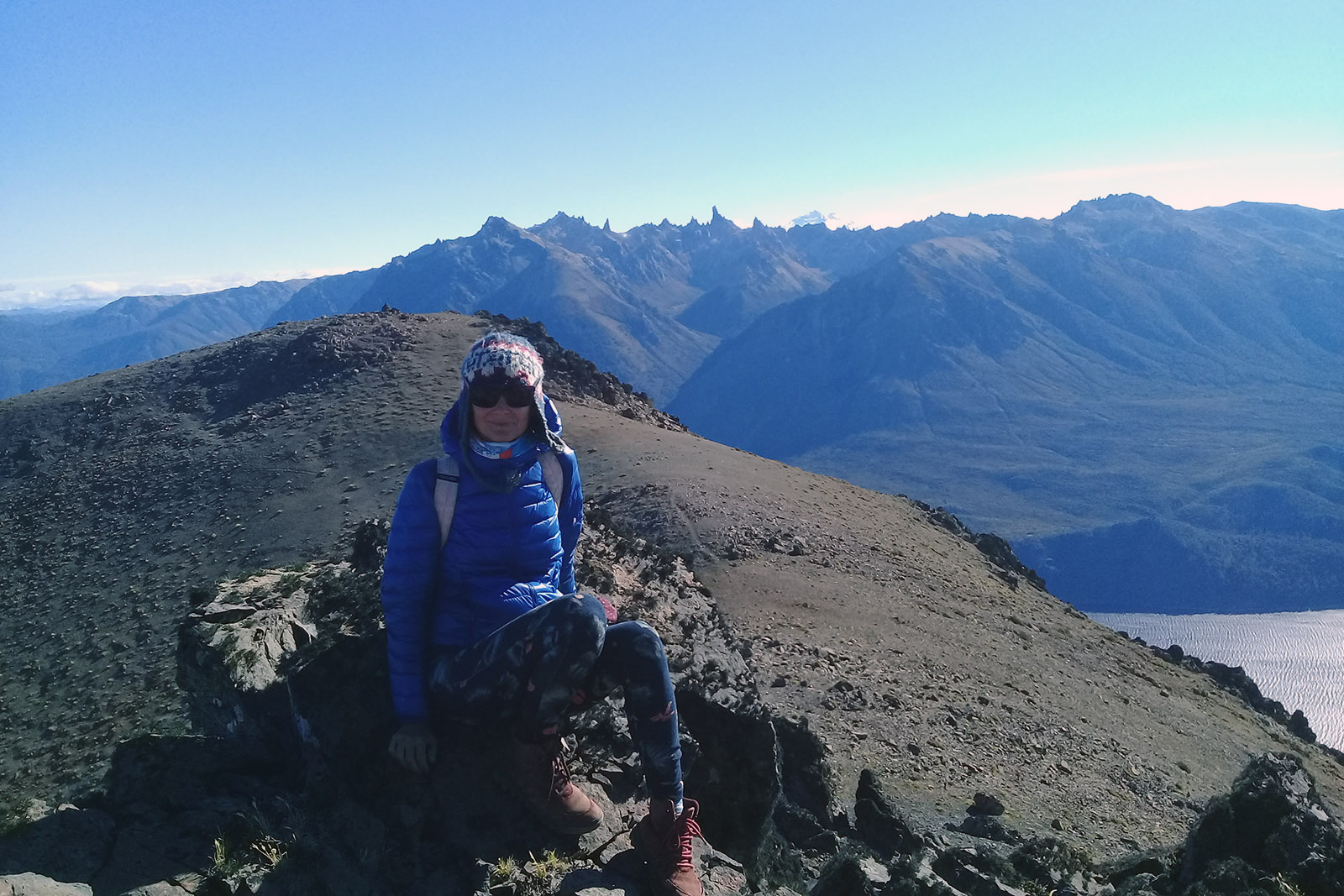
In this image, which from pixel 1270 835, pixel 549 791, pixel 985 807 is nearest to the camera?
pixel 549 791

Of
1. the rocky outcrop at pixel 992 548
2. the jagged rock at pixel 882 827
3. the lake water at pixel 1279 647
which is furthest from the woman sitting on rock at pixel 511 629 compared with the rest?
the lake water at pixel 1279 647

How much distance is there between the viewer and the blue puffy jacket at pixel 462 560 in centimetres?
503

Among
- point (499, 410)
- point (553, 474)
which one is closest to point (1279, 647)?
point (553, 474)

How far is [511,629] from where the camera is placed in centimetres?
479

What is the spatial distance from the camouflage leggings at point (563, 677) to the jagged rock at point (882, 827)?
21.5ft

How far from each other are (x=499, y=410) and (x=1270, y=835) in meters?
7.46

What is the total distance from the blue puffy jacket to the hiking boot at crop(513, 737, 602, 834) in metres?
0.66

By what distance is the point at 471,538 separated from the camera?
5.23 meters

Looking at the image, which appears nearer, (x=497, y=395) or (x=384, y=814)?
(x=384, y=814)

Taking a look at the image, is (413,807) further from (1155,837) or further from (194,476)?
(194,476)

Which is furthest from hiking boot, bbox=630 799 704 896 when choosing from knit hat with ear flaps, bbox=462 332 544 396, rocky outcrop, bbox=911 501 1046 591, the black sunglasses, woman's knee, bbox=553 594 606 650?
rocky outcrop, bbox=911 501 1046 591

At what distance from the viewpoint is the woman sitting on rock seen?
4.79 meters

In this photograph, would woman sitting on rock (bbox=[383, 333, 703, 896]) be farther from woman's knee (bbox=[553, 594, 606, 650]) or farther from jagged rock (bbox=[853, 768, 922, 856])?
jagged rock (bbox=[853, 768, 922, 856])

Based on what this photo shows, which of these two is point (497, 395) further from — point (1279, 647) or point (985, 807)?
point (1279, 647)
